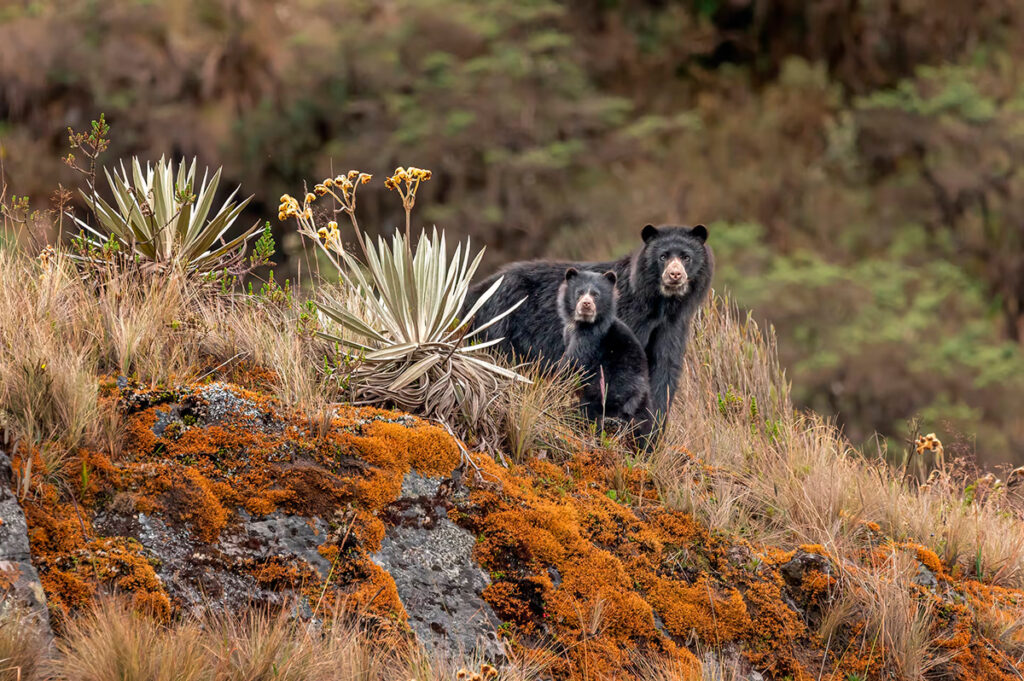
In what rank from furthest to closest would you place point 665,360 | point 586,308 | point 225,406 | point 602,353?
point 665,360
point 602,353
point 586,308
point 225,406

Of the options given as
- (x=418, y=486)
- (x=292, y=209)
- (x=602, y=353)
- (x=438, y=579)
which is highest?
(x=292, y=209)

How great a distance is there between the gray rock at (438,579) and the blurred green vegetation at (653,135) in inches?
529

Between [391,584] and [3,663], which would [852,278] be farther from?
[3,663]

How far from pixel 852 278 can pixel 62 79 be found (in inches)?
565

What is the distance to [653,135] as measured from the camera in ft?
68.6

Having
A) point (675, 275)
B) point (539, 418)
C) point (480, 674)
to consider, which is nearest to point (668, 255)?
point (675, 275)

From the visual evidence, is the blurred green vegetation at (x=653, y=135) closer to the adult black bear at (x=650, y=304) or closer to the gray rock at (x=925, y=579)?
the adult black bear at (x=650, y=304)

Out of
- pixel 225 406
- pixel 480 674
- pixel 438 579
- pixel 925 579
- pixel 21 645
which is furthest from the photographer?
pixel 925 579

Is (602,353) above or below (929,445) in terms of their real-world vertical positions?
above

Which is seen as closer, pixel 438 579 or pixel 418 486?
pixel 438 579

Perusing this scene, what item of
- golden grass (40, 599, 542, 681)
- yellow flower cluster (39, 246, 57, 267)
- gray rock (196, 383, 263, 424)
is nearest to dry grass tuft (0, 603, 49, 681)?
golden grass (40, 599, 542, 681)

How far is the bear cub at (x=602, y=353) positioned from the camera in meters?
6.07

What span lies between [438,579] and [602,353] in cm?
229

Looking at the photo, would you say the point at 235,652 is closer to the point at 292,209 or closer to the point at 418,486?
the point at 418,486
